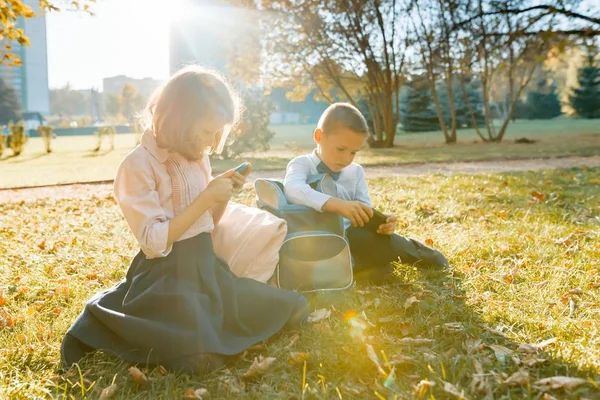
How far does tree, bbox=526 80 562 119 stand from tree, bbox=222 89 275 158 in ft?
116

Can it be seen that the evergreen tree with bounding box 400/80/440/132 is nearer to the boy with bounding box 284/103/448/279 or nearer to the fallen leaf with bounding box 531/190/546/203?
the fallen leaf with bounding box 531/190/546/203

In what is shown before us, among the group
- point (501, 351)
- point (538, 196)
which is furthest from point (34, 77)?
point (501, 351)

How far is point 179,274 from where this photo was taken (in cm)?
228

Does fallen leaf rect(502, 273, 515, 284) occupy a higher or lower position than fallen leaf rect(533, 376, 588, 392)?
higher

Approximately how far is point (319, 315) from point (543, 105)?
46.3m

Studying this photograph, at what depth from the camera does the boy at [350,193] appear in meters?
2.95

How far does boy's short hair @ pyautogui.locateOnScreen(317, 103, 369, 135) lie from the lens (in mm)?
3023

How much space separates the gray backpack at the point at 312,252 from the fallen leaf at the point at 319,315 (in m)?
0.25

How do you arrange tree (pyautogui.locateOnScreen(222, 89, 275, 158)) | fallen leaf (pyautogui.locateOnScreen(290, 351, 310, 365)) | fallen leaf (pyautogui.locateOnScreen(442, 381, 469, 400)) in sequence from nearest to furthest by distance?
1. fallen leaf (pyautogui.locateOnScreen(442, 381, 469, 400))
2. fallen leaf (pyautogui.locateOnScreen(290, 351, 310, 365))
3. tree (pyautogui.locateOnScreen(222, 89, 275, 158))

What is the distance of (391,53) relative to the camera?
61.0 ft

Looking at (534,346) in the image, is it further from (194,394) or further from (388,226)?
(194,394)

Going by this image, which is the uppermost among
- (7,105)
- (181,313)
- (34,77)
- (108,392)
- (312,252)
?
(34,77)

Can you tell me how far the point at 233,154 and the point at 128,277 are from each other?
11.8m

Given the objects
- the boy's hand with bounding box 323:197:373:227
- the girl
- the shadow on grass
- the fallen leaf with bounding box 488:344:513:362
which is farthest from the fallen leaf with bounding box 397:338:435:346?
the boy's hand with bounding box 323:197:373:227
